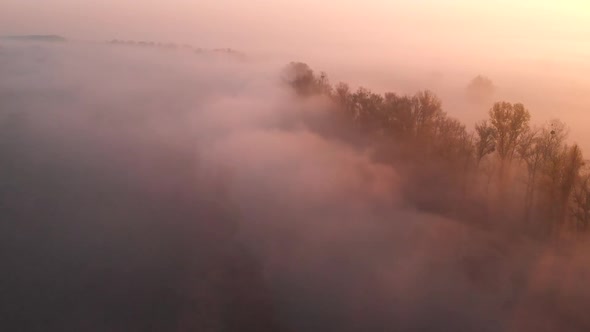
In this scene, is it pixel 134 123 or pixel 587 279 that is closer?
pixel 587 279

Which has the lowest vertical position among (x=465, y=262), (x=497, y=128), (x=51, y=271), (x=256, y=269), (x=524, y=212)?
(x=51, y=271)

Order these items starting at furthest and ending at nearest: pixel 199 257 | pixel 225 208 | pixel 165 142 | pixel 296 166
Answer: pixel 165 142 < pixel 296 166 < pixel 225 208 < pixel 199 257

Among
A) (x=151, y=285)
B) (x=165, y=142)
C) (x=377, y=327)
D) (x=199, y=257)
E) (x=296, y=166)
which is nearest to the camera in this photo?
(x=377, y=327)

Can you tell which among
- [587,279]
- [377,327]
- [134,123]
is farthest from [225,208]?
[134,123]

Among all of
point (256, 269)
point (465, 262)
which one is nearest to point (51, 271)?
point (256, 269)

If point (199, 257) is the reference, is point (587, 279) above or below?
above

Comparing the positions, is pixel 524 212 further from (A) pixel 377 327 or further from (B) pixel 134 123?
(B) pixel 134 123
